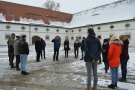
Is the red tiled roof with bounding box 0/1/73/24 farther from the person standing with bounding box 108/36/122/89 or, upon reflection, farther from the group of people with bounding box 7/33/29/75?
the person standing with bounding box 108/36/122/89

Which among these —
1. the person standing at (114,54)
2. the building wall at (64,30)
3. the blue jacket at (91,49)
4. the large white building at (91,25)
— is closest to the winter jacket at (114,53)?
the person standing at (114,54)

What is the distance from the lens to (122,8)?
140ft

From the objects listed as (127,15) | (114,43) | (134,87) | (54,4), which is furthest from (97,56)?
(54,4)

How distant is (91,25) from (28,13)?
14625 millimetres

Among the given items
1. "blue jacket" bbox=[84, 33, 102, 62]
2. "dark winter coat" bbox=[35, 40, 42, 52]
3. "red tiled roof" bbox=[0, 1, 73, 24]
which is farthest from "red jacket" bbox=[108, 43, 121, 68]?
"red tiled roof" bbox=[0, 1, 73, 24]

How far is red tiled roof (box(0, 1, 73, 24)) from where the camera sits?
44125 mm

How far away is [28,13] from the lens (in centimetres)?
4756

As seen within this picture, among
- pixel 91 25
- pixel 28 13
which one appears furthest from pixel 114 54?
pixel 28 13

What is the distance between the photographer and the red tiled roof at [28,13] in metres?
44.1

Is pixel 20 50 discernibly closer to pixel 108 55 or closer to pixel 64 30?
pixel 108 55

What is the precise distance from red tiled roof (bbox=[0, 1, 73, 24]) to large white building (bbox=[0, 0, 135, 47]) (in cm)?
114

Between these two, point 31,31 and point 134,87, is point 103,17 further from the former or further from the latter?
point 134,87

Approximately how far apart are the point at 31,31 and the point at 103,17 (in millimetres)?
16485

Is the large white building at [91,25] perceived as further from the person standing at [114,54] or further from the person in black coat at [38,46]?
the person standing at [114,54]
